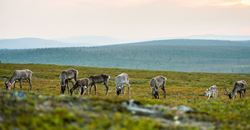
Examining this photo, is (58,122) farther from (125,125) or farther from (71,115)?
(125,125)

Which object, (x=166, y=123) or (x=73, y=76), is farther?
(x=73, y=76)

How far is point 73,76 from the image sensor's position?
128 ft

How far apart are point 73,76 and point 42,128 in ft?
84.9

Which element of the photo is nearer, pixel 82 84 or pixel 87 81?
pixel 82 84

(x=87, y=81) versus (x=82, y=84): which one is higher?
(x=87, y=81)

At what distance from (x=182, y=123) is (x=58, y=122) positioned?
190 inches

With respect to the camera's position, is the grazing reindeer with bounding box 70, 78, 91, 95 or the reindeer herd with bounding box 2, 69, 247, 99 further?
the reindeer herd with bounding box 2, 69, 247, 99

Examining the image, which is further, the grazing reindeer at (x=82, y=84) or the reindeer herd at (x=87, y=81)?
the reindeer herd at (x=87, y=81)

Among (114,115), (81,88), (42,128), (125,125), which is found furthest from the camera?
(81,88)

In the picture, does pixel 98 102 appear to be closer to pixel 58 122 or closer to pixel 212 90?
pixel 58 122

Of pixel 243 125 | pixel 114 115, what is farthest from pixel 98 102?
pixel 243 125

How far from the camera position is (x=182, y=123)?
15961mm

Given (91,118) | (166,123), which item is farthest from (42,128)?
(166,123)

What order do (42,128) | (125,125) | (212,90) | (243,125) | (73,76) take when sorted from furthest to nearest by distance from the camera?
1. (212,90)
2. (73,76)
3. (243,125)
4. (125,125)
5. (42,128)
